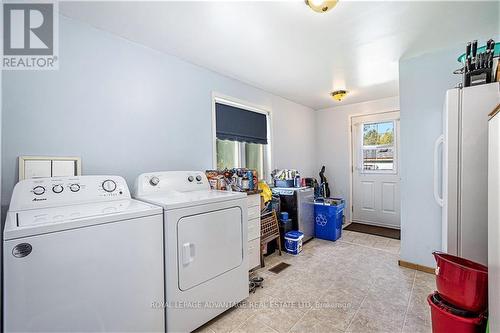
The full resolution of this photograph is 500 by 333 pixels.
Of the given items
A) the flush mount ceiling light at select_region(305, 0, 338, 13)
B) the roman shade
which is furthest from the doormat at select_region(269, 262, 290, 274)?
the flush mount ceiling light at select_region(305, 0, 338, 13)

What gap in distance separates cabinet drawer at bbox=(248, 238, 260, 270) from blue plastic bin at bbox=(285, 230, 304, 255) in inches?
24.3

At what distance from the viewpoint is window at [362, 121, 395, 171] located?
13.4ft

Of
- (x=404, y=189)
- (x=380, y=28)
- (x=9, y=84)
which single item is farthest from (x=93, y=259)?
(x=404, y=189)

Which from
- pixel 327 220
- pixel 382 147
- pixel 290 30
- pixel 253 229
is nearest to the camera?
pixel 290 30

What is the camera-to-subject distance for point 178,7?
1626 millimetres

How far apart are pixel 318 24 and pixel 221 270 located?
2127 millimetres

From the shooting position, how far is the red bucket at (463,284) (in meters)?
1.22

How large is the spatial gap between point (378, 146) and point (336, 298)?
316 centimetres

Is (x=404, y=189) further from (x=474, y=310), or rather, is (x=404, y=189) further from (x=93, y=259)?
(x=93, y=259)

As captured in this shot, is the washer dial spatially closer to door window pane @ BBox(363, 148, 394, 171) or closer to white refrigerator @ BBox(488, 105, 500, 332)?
white refrigerator @ BBox(488, 105, 500, 332)

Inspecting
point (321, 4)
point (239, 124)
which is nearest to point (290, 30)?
point (321, 4)

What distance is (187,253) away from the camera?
60.2 inches

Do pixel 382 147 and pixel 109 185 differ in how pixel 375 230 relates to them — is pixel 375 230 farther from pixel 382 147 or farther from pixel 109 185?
pixel 109 185
